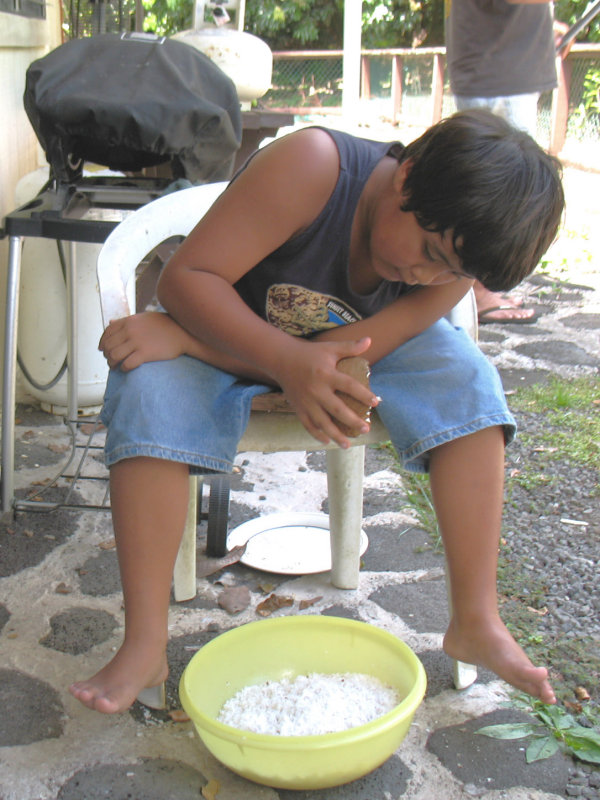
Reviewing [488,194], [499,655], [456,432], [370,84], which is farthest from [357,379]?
[370,84]

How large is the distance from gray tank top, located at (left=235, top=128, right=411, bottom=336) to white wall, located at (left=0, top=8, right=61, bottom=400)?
1355mm

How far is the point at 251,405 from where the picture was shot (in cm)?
138

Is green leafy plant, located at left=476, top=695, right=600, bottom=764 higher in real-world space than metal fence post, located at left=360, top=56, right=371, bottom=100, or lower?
lower

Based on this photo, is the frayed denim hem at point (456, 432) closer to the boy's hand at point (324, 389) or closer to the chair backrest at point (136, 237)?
the boy's hand at point (324, 389)

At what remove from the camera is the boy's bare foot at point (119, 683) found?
1.22m

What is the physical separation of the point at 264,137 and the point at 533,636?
2586 millimetres

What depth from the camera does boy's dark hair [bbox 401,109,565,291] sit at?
3.92 feet

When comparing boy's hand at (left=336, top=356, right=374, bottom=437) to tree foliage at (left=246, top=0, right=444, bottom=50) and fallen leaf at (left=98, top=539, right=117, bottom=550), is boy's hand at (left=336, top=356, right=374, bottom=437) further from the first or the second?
tree foliage at (left=246, top=0, right=444, bottom=50)

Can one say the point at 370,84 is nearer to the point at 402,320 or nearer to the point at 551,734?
the point at 402,320

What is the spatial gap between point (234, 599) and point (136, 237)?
2.36ft

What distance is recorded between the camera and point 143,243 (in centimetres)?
161

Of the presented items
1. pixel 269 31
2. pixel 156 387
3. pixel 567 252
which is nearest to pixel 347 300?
pixel 156 387

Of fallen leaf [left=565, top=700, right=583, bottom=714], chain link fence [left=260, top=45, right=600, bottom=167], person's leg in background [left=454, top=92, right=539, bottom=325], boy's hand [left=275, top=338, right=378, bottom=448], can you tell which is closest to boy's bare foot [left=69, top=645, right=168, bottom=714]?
boy's hand [left=275, top=338, right=378, bottom=448]

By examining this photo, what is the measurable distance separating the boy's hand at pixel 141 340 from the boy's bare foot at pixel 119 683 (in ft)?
1.37
